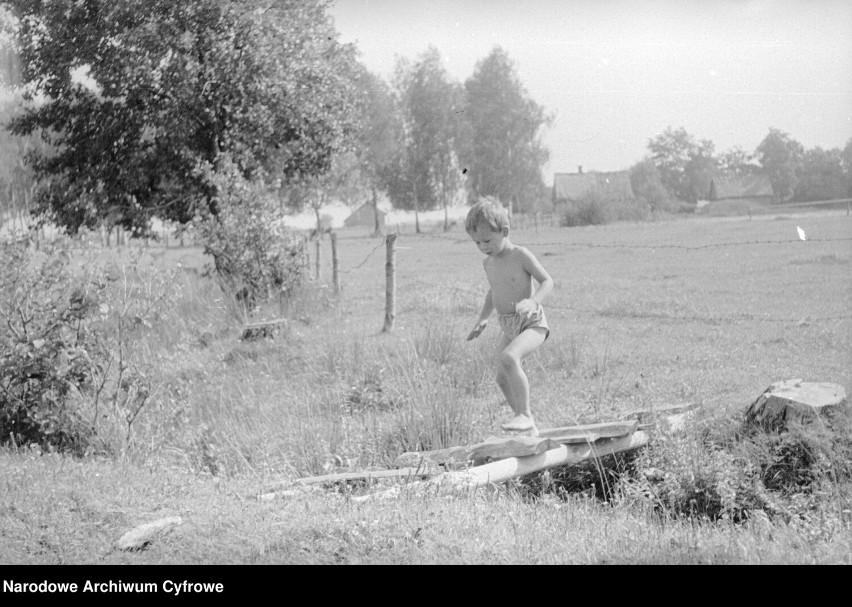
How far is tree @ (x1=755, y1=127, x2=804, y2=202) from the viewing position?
1079 centimetres

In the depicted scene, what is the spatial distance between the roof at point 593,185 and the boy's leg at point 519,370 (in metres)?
12.8

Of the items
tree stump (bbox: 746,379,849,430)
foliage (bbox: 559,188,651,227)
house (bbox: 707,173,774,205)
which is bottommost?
tree stump (bbox: 746,379,849,430)

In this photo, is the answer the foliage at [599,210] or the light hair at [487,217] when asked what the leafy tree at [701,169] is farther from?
the light hair at [487,217]

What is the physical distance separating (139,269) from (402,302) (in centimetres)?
669

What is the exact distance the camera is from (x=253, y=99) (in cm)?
1074

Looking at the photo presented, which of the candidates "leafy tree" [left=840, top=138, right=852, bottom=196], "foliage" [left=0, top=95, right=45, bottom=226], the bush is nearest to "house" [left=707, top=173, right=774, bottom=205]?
"leafy tree" [left=840, top=138, right=852, bottom=196]

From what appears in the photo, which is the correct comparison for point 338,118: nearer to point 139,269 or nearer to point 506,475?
point 139,269

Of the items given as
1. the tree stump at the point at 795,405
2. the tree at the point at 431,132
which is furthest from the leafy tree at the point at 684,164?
the tree stump at the point at 795,405

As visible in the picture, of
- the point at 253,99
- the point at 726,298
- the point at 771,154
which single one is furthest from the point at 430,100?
the point at 726,298

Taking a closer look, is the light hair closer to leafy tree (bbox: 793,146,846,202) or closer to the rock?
the rock

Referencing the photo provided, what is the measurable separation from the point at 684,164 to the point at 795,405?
11.1 meters

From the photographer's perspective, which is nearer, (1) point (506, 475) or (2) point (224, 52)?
(1) point (506, 475)

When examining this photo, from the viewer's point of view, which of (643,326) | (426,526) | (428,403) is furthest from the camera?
(643,326)

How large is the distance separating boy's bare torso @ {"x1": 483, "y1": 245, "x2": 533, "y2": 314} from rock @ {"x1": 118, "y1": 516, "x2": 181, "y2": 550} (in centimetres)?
236
